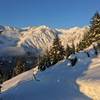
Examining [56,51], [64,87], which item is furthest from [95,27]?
[64,87]

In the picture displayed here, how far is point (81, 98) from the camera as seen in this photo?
3506cm

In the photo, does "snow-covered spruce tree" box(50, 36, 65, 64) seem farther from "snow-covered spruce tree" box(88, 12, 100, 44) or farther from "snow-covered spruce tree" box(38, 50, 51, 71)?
"snow-covered spruce tree" box(88, 12, 100, 44)

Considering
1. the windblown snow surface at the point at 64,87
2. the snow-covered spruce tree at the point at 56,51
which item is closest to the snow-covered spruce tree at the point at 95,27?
the snow-covered spruce tree at the point at 56,51

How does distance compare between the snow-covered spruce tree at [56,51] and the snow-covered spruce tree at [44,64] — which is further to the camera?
the snow-covered spruce tree at [56,51]

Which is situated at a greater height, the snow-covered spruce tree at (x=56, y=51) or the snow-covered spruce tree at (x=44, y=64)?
the snow-covered spruce tree at (x=56, y=51)

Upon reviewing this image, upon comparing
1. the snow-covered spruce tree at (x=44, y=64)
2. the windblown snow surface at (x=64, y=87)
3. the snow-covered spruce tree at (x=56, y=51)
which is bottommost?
the windblown snow surface at (x=64, y=87)

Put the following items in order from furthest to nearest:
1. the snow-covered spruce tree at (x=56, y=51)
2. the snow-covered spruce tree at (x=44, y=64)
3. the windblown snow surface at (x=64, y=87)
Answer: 1. the snow-covered spruce tree at (x=56, y=51)
2. the snow-covered spruce tree at (x=44, y=64)
3. the windblown snow surface at (x=64, y=87)

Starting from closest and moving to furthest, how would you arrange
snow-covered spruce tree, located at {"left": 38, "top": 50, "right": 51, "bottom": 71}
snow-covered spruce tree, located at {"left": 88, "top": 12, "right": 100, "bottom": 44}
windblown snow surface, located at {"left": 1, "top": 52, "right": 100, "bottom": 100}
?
windblown snow surface, located at {"left": 1, "top": 52, "right": 100, "bottom": 100}, snow-covered spruce tree, located at {"left": 38, "top": 50, "right": 51, "bottom": 71}, snow-covered spruce tree, located at {"left": 88, "top": 12, "right": 100, "bottom": 44}

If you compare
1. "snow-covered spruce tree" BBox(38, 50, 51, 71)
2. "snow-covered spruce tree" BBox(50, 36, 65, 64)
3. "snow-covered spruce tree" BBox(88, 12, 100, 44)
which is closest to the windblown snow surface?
"snow-covered spruce tree" BBox(38, 50, 51, 71)

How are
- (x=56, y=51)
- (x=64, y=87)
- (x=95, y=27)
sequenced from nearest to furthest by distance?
(x=64, y=87) → (x=95, y=27) → (x=56, y=51)

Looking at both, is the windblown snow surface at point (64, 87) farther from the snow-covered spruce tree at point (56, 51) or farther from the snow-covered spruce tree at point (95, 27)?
the snow-covered spruce tree at point (56, 51)

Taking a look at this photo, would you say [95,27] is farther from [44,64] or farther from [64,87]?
[64,87]

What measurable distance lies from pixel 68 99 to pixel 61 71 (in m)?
17.8

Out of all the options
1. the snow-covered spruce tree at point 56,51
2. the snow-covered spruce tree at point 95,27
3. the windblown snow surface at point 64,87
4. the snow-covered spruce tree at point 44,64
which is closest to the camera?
the windblown snow surface at point 64,87
